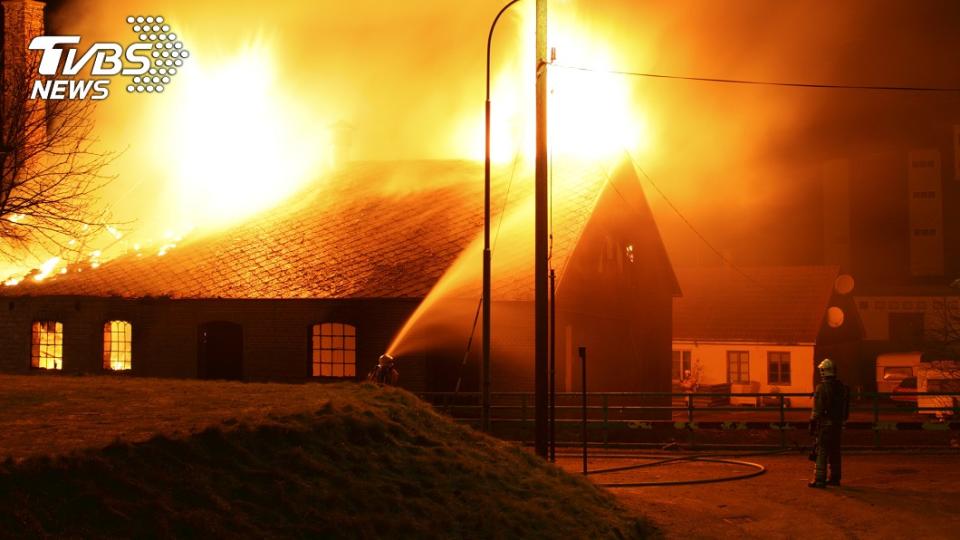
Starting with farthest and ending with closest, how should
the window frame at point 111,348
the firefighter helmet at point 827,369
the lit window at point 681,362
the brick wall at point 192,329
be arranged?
the lit window at point 681,362, the window frame at point 111,348, the brick wall at point 192,329, the firefighter helmet at point 827,369

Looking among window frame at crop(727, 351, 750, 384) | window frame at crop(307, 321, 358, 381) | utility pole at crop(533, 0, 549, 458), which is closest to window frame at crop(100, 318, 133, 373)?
window frame at crop(307, 321, 358, 381)

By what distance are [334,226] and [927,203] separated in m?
40.0

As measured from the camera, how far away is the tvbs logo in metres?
32.4

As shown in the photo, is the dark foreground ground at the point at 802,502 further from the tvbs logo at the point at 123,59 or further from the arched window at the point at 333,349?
the tvbs logo at the point at 123,59

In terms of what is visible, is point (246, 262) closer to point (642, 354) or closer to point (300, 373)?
point (300, 373)

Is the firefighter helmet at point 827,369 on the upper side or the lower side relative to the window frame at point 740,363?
upper

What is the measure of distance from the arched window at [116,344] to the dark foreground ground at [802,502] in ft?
54.6

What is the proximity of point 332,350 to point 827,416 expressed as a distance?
16.6m

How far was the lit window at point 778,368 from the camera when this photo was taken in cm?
4544

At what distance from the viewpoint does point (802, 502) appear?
1592cm

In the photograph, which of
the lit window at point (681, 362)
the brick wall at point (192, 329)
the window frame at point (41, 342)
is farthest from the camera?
the lit window at point (681, 362)

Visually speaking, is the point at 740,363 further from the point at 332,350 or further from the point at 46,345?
the point at 46,345

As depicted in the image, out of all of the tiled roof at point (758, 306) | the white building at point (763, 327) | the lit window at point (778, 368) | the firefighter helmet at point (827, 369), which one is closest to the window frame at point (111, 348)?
the firefighter helmet at point (827, 369)

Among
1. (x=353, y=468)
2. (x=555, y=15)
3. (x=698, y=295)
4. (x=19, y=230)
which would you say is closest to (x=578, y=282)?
(x=555, y=15)
